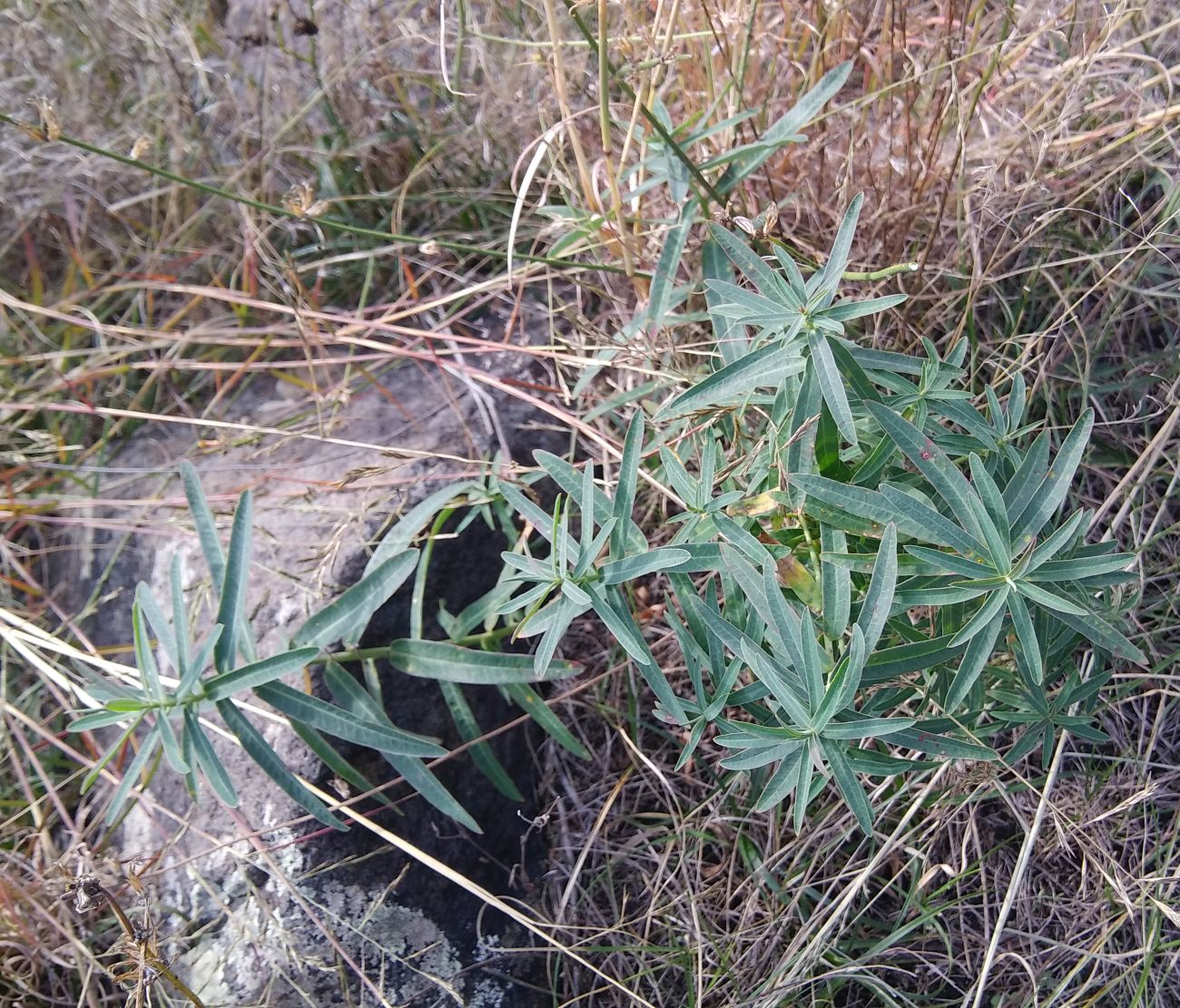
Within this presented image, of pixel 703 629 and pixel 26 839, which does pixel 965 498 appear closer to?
pixel 703 629

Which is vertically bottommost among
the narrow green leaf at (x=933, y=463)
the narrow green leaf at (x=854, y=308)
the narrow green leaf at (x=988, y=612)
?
the narrow green leaf at (x=988, y=612)

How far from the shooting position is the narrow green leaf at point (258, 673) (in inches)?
47.9

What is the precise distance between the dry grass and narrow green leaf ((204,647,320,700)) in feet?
1.99

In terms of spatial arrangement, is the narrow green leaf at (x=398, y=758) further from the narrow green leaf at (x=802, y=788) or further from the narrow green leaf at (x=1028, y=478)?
the narrow green leaf at (x=1028, y=478)

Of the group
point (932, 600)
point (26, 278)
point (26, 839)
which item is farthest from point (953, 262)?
point (26, 278)

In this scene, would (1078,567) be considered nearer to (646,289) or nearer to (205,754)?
(646,289)

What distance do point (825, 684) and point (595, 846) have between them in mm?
651

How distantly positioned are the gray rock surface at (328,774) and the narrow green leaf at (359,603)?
18 centimetres

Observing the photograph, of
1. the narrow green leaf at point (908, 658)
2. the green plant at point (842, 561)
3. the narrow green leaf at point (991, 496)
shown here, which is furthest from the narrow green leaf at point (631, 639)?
the narrow green leaf at point (991, 496)

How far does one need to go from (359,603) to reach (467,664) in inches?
7.3

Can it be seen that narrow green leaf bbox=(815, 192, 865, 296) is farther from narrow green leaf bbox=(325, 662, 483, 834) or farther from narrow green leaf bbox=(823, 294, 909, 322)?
narrow green leaf bbox=(325, 662, 483, 834)

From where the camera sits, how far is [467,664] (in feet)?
4.39

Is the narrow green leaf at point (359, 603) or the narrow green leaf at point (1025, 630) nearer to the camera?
the narrow green leaf at point (1025, 630)

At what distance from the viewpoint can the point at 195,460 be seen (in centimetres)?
200
